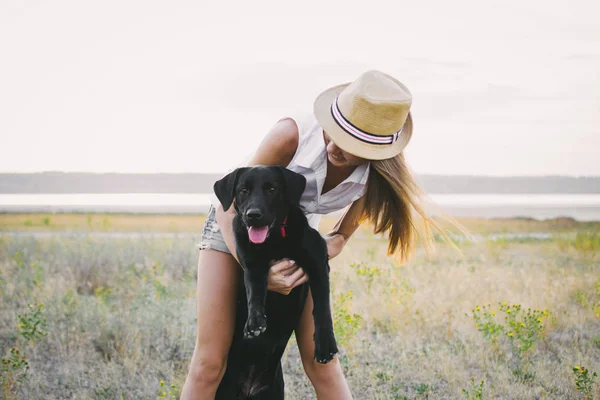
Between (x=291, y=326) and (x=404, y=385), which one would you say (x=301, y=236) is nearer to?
(x=291, y=326)

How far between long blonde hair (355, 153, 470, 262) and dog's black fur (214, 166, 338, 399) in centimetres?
47

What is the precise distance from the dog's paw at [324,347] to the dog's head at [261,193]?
492 mm

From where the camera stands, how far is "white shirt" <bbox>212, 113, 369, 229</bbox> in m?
2.77

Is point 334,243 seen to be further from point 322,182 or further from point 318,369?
point 318,369

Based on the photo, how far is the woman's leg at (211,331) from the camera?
8.97 feet

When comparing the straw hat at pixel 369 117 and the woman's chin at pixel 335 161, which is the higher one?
the straw hat at pixel 369 117

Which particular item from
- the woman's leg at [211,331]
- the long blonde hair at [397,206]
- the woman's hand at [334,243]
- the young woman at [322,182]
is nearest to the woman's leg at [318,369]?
the young woman at [322,182]

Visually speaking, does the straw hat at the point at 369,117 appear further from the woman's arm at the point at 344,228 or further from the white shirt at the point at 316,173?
the woman's arm at the point at 344,228

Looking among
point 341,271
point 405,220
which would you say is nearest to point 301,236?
point 405,220

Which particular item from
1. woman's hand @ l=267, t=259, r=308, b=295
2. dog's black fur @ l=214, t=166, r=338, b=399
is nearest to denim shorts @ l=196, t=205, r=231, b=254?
dog's black fur @ l=214, t=166, r=338, b=399

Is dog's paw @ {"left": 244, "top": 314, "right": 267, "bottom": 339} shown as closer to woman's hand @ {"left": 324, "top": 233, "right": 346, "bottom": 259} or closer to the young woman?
the young woman

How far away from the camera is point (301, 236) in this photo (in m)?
2.69

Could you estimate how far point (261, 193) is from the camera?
261 cm

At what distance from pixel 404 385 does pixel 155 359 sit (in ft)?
5.78
